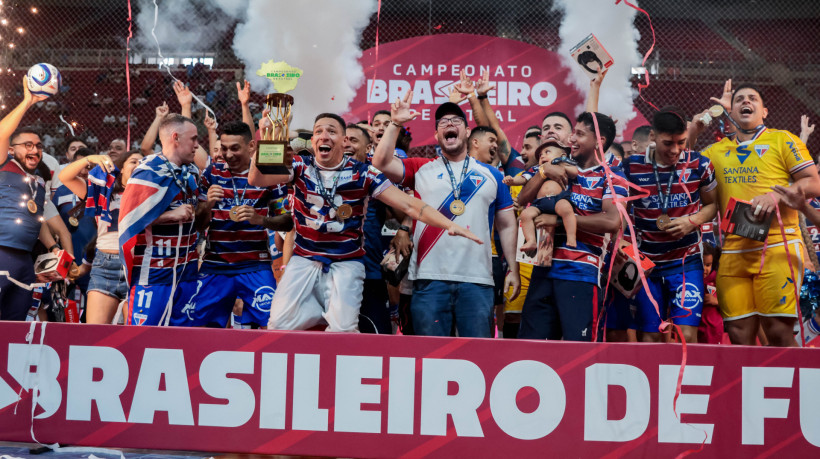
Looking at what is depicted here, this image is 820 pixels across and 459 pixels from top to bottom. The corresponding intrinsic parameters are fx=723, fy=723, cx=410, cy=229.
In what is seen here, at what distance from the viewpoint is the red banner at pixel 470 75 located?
30.0 ft

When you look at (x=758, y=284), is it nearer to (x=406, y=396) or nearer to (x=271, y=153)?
(x=406, y=396)

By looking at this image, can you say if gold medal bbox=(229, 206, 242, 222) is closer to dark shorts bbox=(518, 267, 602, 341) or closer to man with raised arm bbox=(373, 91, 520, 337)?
man with raised arm bbox=(373, 91, 520, 337)

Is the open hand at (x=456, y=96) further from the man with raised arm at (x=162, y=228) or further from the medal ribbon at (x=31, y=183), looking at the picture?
the medal ribbon at (x=31, y=183)

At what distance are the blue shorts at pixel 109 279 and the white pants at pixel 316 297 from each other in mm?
1345

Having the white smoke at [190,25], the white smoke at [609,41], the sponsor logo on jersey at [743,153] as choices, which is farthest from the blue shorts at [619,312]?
the white smoke at [190,25]

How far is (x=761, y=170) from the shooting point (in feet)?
14.9

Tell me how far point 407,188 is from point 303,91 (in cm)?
504


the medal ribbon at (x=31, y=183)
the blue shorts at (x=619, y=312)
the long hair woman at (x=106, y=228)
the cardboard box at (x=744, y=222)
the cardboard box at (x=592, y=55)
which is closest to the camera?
the cardboard box at (x=744, y=222)

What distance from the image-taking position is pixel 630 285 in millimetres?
4430

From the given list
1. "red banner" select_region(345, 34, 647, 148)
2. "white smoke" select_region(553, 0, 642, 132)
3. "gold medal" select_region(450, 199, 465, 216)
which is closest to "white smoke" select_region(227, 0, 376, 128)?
"red banner" select_region(345, 34, 647, 148)

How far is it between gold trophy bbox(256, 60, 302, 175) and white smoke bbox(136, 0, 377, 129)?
4.68m

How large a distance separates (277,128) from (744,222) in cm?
285

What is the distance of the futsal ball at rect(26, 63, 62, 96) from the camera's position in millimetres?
5066

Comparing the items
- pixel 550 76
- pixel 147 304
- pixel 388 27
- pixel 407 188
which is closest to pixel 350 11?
pixel 388 27
